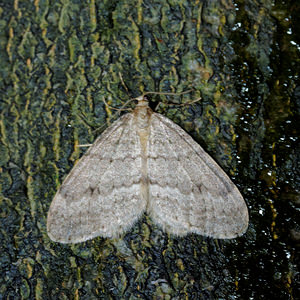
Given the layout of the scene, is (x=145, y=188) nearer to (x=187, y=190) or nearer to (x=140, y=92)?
(x=187, y=190)

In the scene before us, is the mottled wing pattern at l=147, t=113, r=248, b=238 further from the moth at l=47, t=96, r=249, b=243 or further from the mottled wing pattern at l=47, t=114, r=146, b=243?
the mottled wing pattern at l=47, t=114, r=146, b=243

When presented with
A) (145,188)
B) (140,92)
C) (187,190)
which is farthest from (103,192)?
(140,92)

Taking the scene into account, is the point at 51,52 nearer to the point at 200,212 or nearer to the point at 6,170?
the point at 6,170

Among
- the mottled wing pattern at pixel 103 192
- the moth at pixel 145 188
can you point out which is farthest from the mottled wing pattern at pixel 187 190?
the mottled wing pattern at pixel 103 192

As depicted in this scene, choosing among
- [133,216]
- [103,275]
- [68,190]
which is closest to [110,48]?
[68,190]

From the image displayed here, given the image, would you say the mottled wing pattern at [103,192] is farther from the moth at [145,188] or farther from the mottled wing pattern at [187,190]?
the mottled wing pattern at [187,190]
